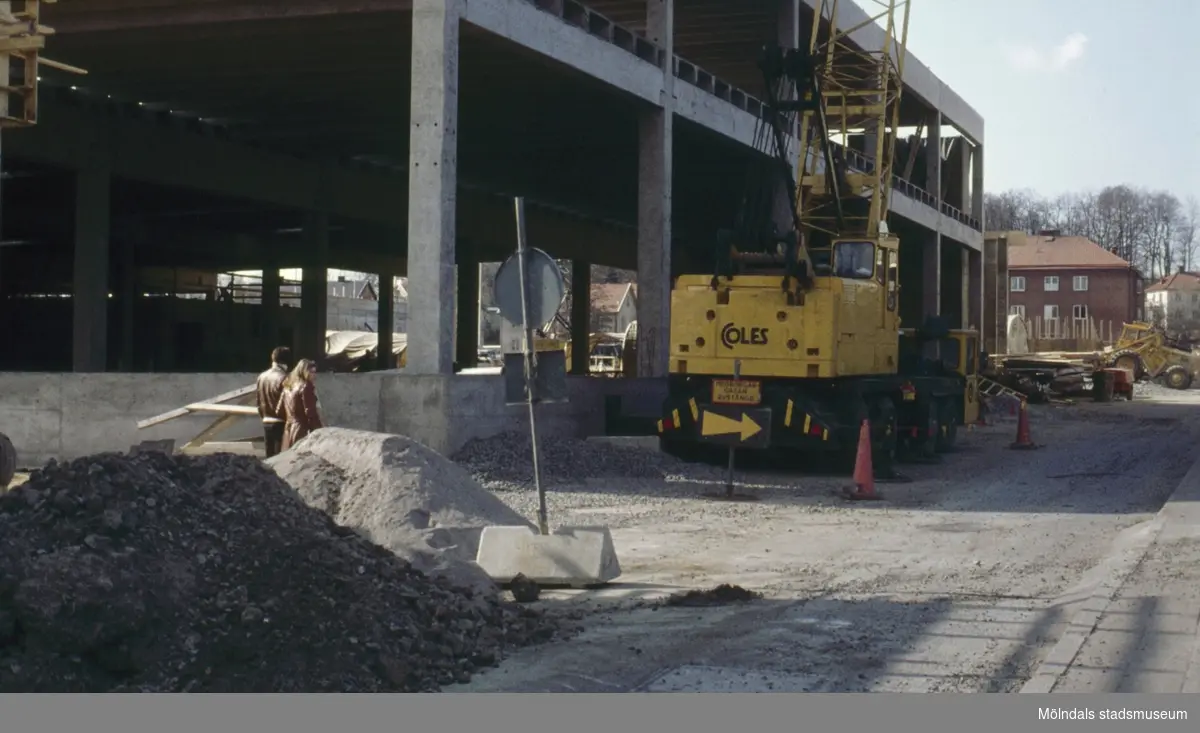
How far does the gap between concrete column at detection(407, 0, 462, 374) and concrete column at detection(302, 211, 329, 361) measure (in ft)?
65.4

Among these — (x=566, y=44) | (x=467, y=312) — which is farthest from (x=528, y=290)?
(x=467, y=312)

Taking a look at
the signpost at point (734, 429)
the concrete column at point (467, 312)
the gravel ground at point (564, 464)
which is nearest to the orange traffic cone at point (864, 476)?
the signpost at point (734, 429)

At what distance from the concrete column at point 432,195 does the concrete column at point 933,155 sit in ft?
102

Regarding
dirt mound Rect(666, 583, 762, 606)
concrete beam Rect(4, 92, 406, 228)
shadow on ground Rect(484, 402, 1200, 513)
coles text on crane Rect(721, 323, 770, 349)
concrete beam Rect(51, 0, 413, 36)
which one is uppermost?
concrete beam Rect(51, 0, 413, 36)

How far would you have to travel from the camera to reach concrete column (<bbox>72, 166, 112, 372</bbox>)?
1212 inches

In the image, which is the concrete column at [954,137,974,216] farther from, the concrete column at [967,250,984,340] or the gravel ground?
the gravel ground

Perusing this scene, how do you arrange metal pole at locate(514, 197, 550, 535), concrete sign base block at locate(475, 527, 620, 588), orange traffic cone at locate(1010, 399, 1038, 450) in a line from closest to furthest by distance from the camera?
metal pole at locate(514, 197, 550, 535)
concrete sign base block at locate(475, 527, 620, 588)
orange traffic cone at locate(1010, 399, 1038, 450)

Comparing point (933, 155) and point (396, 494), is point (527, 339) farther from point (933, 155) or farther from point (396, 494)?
point (933, 155)

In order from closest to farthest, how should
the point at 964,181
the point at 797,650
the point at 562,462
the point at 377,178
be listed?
1. the point at 797,650
2. the point at 562,462
3. the point at 377,178
4. the point at 964,181

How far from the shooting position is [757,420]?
17.4 m

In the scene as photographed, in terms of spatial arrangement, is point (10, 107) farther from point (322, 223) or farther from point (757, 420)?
point (322, 223)

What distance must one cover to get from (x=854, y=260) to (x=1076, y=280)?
240 ft

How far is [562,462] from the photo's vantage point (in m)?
19.2

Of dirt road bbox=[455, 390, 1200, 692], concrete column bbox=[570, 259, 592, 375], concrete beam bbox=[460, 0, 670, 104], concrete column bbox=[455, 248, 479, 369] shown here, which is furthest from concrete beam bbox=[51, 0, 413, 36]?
concrete column bbox=[570, 259, 592, 375]
